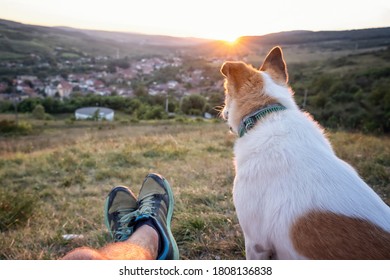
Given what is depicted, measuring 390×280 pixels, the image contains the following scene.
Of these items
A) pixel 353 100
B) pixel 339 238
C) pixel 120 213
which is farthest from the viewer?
pixel 353 100

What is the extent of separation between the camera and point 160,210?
227 cm

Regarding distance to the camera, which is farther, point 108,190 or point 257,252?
point 108,190

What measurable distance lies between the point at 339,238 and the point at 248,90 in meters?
1.01

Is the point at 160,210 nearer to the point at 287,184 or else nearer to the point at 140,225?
the point at 140,225

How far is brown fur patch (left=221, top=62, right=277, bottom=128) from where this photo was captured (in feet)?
5.92

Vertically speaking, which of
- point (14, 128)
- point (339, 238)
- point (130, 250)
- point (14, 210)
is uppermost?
point (339, 238)

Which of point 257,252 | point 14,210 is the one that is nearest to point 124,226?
point 257,252

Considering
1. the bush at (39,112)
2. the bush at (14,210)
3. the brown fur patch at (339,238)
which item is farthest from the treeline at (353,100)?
the bush at (39,112)

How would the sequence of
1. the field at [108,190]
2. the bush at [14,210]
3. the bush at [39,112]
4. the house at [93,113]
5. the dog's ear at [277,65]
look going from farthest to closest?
the house at [93,113] → the bush at [39,112] → the bush at [14,210] → the field at [108,190] → the dog's ear at [277,65]

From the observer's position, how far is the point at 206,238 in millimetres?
2271

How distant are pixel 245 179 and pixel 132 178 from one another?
3.07 metres

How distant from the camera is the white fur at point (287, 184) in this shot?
1350 millimetres

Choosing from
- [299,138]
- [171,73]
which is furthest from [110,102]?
[299,138]

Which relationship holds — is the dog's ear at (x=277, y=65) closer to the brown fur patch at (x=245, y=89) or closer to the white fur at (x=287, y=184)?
the brown fur patch at (x=245, y=89)
